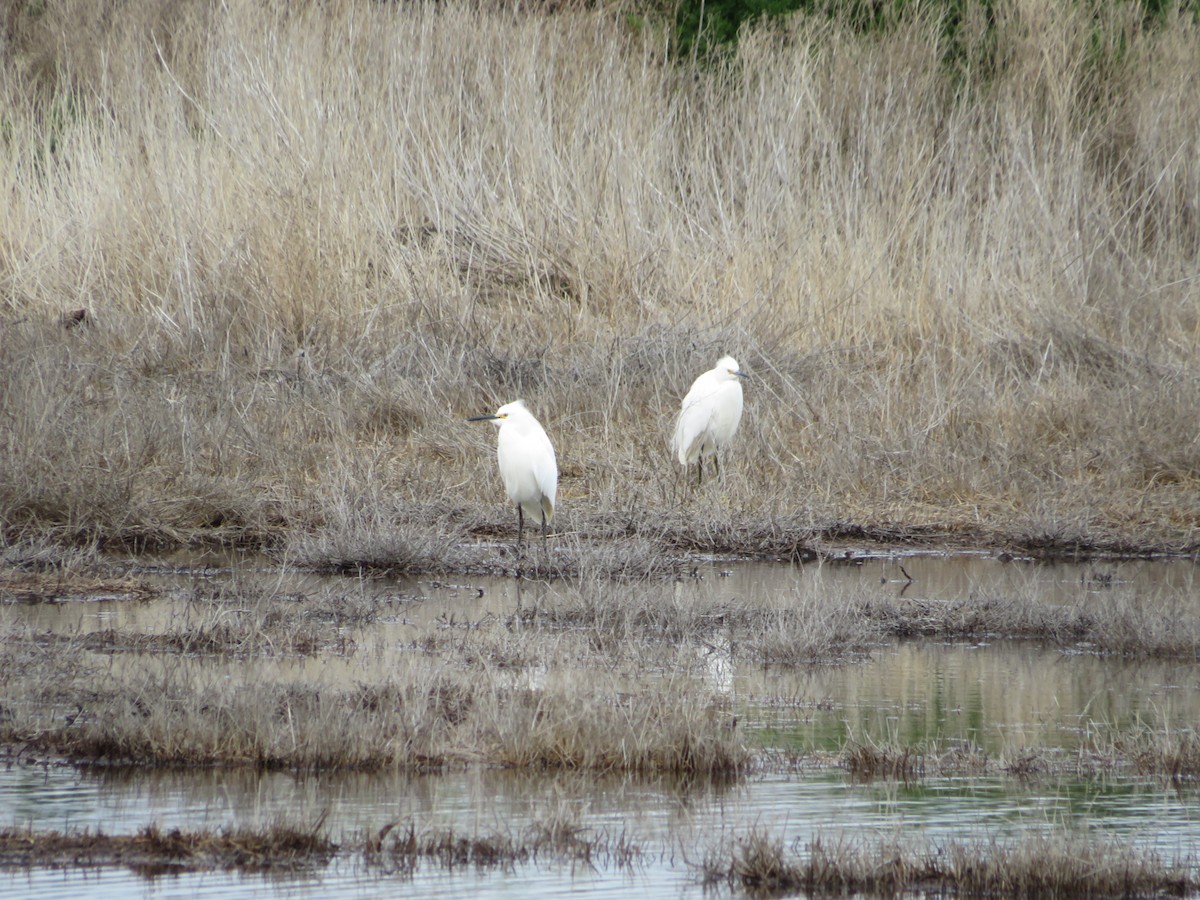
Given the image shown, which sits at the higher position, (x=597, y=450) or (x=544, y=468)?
(x=597, y=450)

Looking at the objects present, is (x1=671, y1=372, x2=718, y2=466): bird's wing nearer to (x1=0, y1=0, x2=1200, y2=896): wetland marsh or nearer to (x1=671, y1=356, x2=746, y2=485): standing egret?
(x1=671, y1=356, x2=746, y2=485): standing egret

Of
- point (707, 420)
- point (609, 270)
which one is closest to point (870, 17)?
point (609, 270)

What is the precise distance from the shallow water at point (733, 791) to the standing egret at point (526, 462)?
1551 millimetres

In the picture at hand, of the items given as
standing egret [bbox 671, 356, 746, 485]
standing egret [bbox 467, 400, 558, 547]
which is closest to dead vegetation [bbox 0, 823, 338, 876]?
standing egret [bbox 467, 400, 558, 547]

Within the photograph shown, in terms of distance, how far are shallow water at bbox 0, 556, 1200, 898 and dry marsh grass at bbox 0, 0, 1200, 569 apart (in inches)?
97.8

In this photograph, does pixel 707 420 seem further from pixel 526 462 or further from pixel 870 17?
pixel 870 17

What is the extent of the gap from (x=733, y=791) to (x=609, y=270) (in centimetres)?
802

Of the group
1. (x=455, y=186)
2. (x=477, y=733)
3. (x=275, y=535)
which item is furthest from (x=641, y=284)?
(x=477, y=733)

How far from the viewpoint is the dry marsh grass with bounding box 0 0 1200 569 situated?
943cm

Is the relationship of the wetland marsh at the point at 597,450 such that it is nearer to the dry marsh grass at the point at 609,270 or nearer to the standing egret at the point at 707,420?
the dry marsh grass at the point at 609,270

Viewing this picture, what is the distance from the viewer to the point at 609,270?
12.3 meters

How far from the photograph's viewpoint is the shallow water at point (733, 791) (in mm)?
3869

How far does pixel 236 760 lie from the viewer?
4.62 m

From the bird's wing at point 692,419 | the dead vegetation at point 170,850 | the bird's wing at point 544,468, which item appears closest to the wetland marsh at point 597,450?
the dead vegetation at point 170,850
